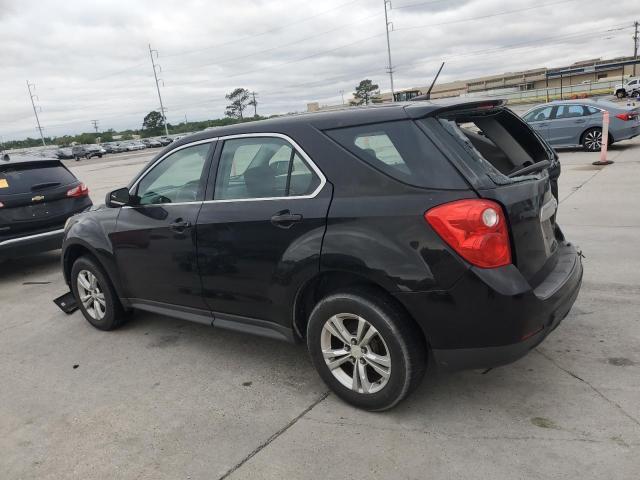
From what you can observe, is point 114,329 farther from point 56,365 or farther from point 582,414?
point 582,414

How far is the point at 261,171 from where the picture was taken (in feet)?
11.3

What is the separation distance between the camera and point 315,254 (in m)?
2.99

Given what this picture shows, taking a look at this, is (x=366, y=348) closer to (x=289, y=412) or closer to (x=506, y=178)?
(x=289, y=412)

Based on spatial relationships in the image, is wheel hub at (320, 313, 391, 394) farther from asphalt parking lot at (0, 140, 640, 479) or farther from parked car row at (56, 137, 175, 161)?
parked car row at (56, 137, 175, 161)

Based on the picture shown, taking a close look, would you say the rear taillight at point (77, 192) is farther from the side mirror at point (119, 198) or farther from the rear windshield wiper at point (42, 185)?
the side mirror at point (119, 198)

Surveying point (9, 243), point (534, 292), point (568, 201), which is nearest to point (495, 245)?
point (534, 292)

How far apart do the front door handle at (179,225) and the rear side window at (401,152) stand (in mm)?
1251

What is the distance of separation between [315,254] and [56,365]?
2.52m

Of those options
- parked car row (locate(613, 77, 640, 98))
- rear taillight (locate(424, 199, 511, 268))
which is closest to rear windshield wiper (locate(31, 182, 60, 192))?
rear taillight (locate(424, 199, 511, 268))

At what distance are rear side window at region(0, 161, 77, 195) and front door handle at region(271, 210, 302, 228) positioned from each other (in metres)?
5.06

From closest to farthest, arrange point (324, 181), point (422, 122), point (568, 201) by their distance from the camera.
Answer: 1. point (422, 122)
2. point (324, 181)
3. point (568, 201)

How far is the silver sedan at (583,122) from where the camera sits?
1373cm

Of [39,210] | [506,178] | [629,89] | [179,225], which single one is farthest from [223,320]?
[629,89]

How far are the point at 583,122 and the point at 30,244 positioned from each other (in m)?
13.2
